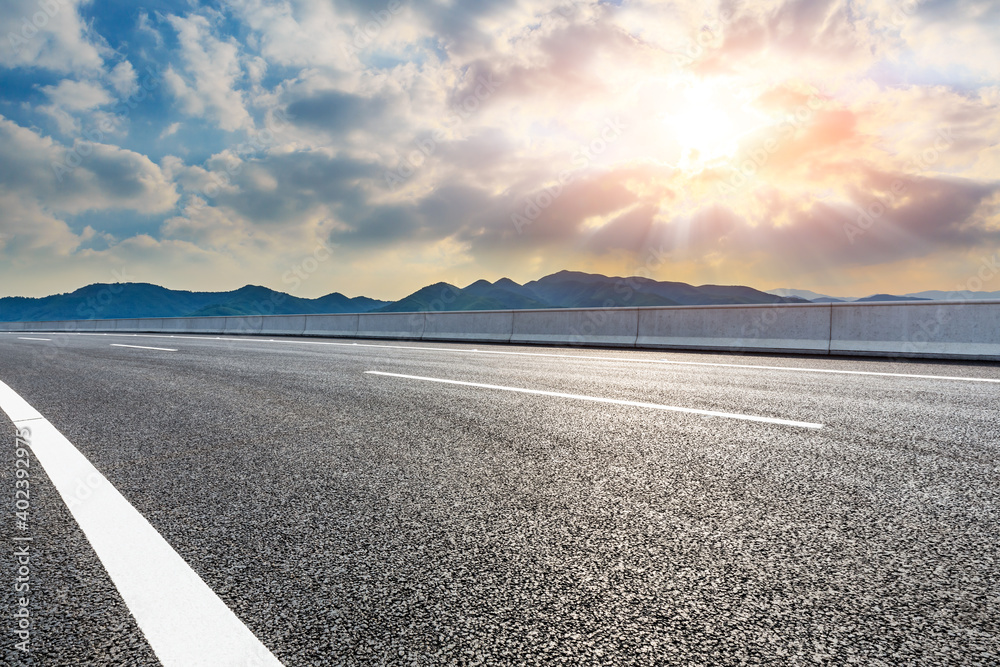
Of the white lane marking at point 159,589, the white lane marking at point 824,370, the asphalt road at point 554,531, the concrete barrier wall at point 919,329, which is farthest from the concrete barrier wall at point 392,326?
the white lane marking at point 159,589

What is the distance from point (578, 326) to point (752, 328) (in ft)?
15.3

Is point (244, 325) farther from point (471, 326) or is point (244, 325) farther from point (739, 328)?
point (739, 328)

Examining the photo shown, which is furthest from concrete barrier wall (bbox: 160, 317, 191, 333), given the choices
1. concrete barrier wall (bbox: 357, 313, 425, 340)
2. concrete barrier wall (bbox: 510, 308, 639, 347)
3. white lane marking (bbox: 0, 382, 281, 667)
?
white lane marking (bbox: 0, 382, 281, 667)

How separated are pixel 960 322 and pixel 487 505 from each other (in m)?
11.1

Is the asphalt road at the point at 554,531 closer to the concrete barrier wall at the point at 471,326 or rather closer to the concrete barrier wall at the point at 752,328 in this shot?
the concrete barrier wall at the point at 752,328

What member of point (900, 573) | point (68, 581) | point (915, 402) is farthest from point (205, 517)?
point (915, 402)

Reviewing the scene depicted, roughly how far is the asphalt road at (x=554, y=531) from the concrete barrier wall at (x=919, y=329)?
608cm

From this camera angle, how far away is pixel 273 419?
5.10m

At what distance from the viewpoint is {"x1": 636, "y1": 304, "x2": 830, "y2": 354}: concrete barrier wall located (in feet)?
39.4

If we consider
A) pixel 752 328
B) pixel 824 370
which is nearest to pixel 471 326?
pixel 752 328

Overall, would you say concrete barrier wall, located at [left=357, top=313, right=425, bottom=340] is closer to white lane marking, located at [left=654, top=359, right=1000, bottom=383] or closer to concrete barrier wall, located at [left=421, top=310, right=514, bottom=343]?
concrete barrier wall, located at [left=421, top=310, right=514, bottom=343]

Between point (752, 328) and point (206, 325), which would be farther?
point (206, 325)

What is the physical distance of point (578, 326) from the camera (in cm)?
1614

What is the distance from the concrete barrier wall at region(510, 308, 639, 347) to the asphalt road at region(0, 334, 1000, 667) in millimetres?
9559
